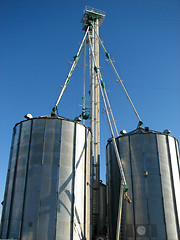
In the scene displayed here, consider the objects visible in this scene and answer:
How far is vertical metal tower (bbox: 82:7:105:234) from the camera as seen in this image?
28.0m

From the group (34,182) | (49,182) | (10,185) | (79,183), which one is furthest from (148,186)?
(10,185)

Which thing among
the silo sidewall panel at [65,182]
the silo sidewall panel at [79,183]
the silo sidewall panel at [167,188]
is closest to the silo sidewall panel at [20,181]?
the silo sidewall panel at [65,182]

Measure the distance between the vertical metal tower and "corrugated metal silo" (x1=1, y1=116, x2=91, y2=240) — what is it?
3.97 m

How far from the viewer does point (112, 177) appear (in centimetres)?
2764

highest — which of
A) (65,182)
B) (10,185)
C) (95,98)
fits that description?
(95,98)

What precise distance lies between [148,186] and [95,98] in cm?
1651

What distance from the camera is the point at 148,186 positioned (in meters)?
23.5

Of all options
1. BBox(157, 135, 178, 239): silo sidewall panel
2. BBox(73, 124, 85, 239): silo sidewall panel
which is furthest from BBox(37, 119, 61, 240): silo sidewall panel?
BBox(157, 135, 178, 239): silo sidewall panel

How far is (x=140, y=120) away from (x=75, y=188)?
12185 mm

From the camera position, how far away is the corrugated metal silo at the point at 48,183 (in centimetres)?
2048

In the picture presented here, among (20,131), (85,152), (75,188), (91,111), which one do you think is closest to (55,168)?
(75,188)

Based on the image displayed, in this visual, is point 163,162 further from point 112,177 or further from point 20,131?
point 20,131

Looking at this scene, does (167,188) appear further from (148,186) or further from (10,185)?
(10,185)

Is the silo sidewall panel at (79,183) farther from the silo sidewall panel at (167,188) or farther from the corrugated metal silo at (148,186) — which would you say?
the silo sidewall panel at (167,188)
